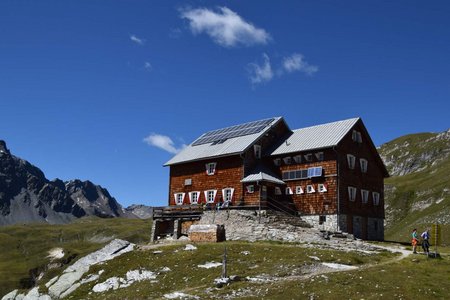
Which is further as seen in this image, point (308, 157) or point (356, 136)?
point (356, 136)

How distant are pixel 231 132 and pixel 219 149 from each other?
18.2 feet

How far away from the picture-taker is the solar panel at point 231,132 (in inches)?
2808

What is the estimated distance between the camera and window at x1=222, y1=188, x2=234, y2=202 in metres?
66.0

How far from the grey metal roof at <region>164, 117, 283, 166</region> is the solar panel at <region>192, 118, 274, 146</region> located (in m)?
0.86

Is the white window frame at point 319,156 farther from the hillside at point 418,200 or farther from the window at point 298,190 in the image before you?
the hillside at point 418,200

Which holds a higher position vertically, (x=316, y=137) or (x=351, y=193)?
(x=316, y=137)

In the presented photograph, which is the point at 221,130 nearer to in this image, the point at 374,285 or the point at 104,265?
the point at 104,265

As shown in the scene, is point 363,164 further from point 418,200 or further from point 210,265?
point 418,200

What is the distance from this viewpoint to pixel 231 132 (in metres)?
75.0

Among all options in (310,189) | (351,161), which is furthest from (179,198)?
(351,161)

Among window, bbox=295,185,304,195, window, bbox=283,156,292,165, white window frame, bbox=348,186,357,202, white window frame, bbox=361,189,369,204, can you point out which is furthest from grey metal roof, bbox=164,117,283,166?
white window frame, bbox=361,189,369,204

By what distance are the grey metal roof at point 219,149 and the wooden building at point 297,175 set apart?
131 mm

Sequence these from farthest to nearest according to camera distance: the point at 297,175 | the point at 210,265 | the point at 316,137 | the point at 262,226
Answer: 1. the point at 316,137
2. the point at 297,175
3. the point at 262,226
4. the point at 210,265

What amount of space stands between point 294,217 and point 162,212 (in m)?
19.2
